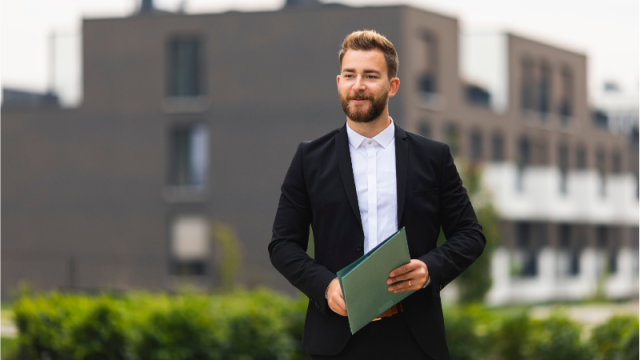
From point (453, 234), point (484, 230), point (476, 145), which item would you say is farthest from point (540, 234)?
point (453, 234)

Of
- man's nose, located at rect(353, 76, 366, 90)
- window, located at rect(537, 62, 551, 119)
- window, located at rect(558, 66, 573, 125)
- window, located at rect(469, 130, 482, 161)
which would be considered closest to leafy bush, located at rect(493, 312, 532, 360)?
man's nose, located at rect(353, 76, 366, 90)

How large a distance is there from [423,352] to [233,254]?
23267mm

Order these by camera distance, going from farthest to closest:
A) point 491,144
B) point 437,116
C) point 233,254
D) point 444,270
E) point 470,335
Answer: point 491,144 → point 437,116 → point 233,254 → point 470,335 → point 444,270

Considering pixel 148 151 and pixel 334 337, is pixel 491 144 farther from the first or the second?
pixel 334 337

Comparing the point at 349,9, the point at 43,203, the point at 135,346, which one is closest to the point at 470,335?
the point at 135,346

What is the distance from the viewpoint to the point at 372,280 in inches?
99.7

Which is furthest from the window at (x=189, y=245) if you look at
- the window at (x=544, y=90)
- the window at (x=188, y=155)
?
the window at (x=544, y=90)

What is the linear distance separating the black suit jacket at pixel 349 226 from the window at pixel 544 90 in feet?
123

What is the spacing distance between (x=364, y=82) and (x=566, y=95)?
4011 centimetres

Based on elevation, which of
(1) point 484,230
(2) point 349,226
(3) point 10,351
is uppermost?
(2) point 349,226

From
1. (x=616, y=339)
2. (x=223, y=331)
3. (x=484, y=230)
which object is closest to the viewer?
(x=223, y=331)

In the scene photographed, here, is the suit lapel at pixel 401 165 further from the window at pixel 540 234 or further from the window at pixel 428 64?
the window at pixel 540 234

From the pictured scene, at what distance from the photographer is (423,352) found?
2729 millimetres

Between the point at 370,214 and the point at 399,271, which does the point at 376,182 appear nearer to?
the point at 370,214
